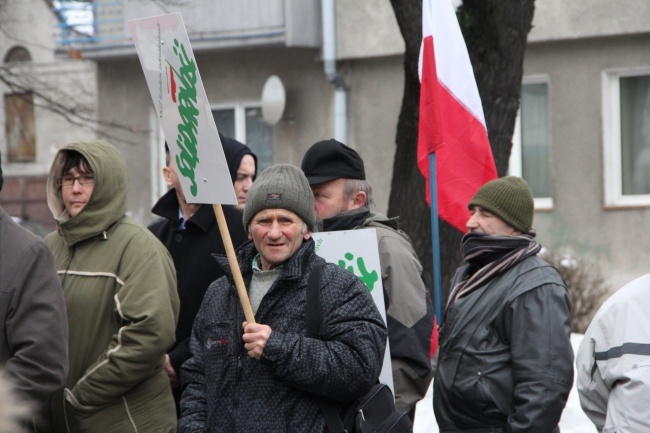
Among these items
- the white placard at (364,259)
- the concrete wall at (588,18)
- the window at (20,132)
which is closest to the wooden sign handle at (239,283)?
the white placard at (364,259)

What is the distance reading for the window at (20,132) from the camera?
79.7 feet

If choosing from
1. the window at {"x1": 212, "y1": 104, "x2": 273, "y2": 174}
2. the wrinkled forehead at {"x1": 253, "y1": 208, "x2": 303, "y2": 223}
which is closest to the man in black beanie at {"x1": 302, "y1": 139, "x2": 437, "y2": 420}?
the wrinkled forehead at {"x1": 253, "y1": 208, "x2": 303, "y2": 223}

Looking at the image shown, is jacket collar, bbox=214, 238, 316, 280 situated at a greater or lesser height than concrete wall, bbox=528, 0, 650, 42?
lesser

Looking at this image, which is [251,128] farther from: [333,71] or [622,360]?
[622,360]

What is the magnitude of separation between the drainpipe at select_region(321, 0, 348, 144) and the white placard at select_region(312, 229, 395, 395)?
10.8m

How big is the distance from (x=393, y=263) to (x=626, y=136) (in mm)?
10232

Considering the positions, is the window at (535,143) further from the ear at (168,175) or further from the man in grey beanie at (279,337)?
the man in grey beanie at (279,337)

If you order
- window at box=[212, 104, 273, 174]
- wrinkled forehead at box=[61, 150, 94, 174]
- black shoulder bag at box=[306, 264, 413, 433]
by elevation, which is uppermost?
window at box=[212, 104, 273, 174]

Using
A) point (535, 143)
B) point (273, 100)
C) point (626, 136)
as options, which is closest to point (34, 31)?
point (273, 100)

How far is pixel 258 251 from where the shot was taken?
391 centimetres

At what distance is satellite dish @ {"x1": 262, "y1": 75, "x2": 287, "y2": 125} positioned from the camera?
15.5 m

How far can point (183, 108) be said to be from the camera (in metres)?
4.02

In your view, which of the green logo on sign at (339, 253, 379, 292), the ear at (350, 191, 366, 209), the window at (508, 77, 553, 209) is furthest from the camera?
the window at (508, 77, 553, 209)

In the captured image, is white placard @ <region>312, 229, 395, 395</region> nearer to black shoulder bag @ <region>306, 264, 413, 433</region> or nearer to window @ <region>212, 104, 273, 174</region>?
black shoulder bag @ <region>306, 264, 413, 433</region>
